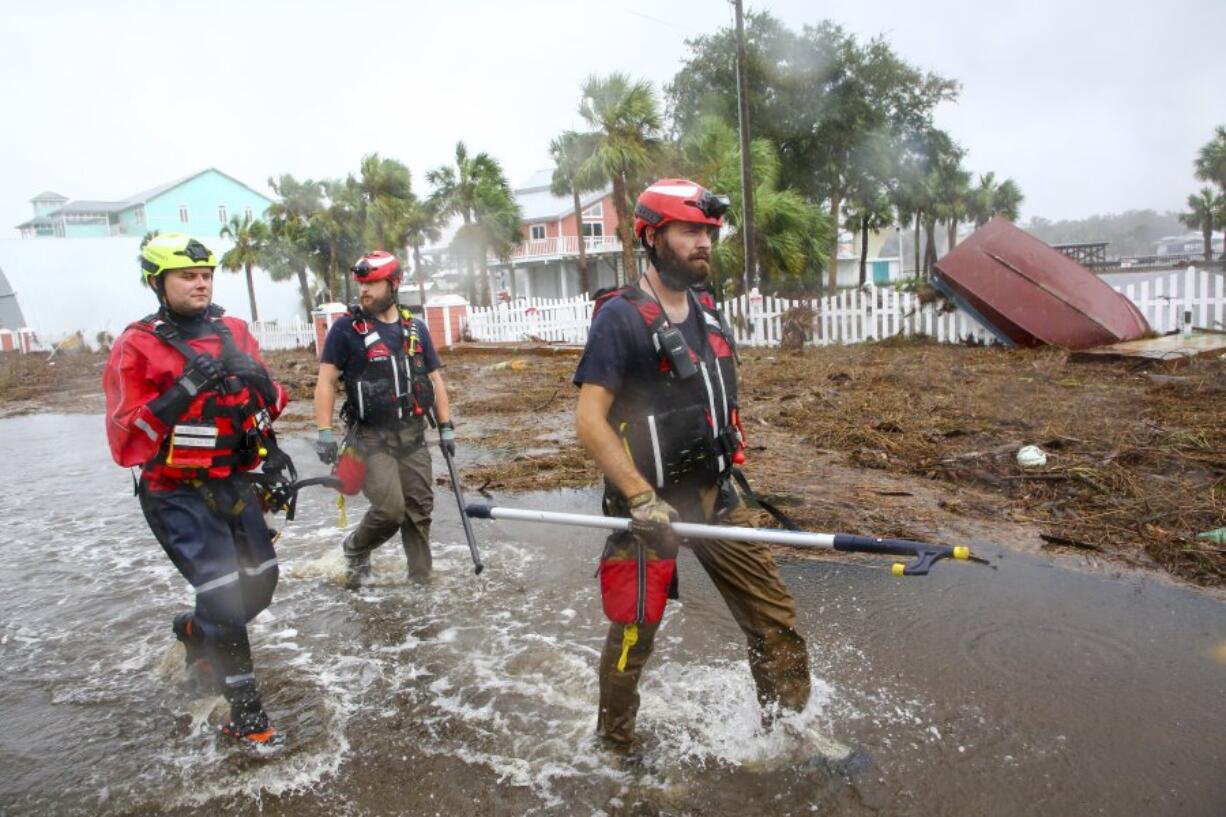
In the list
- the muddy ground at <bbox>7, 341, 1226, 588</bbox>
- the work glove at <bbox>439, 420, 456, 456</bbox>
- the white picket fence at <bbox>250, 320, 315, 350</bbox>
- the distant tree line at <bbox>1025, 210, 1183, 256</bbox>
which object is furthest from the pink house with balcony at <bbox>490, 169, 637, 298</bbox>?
the distant tree line at <bbox>1025, 210, 1183, 256</bbox>

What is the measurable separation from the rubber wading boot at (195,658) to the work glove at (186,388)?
1045 millimetres

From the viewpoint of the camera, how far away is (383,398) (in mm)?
4898

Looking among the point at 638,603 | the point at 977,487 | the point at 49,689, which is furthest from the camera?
the point at 977,487

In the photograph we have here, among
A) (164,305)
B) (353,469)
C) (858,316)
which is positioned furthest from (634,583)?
(858,316)

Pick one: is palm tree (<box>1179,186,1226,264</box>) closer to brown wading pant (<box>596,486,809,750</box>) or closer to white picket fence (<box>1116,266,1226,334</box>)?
white picket fence (<box>1116,266,1226,334</box>)

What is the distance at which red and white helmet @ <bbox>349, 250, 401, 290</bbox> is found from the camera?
4.86 m

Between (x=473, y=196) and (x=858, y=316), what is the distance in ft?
74.7

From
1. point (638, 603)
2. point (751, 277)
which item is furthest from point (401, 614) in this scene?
point (751, 277)

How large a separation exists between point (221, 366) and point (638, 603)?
6.34ft

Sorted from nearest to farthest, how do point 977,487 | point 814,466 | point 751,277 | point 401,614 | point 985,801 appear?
point 985,801
point 401,614
point 977,487
point 814,466
point 751,277

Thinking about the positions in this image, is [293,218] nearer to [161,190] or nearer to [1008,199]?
[161,190]

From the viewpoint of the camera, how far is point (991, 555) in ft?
15.9

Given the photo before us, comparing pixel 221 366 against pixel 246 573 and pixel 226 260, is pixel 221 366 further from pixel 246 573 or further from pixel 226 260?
pixel 226 260

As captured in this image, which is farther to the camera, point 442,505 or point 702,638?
point 442,505
